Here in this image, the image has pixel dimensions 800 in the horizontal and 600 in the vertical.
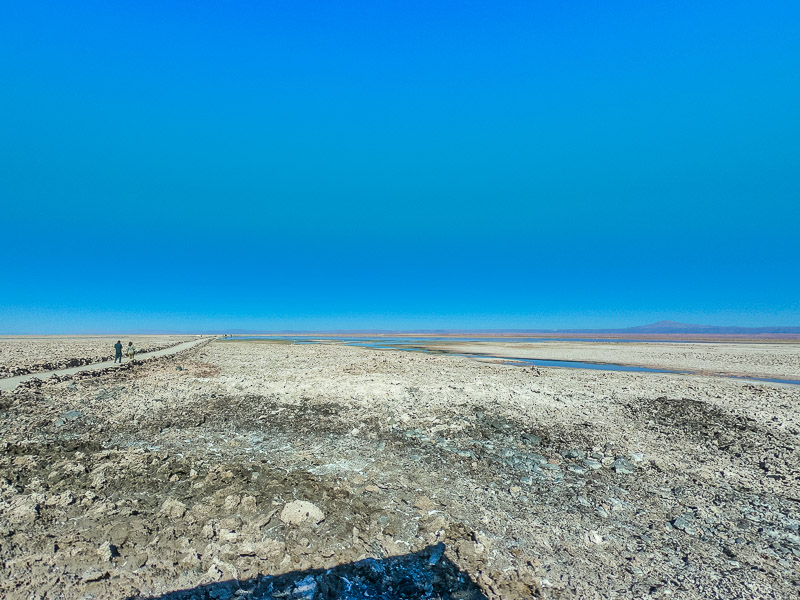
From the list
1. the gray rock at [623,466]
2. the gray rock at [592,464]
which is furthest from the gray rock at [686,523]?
the gray rock at [592,464]

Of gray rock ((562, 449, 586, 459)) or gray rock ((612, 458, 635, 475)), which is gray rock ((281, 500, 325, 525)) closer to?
gray rock ((562, 449, 586, 459))

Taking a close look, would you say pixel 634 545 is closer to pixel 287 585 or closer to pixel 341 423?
pixel 287 585

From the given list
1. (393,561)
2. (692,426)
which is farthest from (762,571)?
(692,426)

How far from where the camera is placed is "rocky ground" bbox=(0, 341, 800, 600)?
463 centimetres

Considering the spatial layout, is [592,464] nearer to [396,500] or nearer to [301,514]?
[396,500]

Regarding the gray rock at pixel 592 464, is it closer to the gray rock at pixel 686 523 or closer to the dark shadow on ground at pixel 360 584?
the gray rock at pixel 686 523

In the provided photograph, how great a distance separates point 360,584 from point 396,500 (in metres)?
2.15

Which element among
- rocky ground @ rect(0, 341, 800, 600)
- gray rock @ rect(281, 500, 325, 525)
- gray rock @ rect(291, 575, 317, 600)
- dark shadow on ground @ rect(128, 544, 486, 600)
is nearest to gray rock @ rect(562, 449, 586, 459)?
rocky ground @ rect(0, 341, 800, 600)

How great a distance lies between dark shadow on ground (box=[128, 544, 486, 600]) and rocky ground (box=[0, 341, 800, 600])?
0.9 inches

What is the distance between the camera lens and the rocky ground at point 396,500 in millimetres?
4633

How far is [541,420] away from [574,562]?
7089 mm

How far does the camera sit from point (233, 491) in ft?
22.1

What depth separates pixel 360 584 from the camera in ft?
15.0

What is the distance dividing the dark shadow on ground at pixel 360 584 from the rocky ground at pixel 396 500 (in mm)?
23
